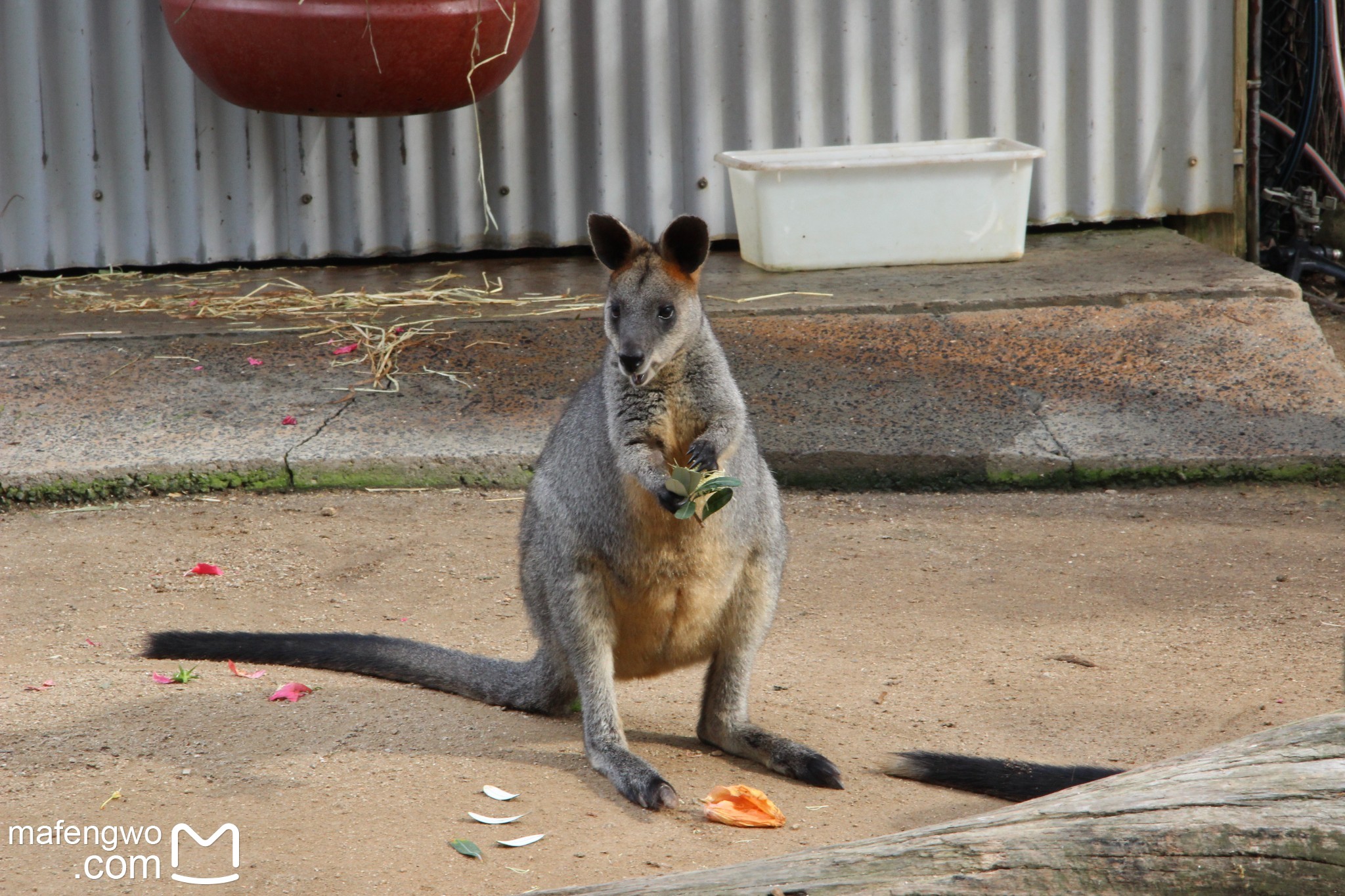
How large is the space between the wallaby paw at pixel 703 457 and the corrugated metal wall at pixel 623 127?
4.24m

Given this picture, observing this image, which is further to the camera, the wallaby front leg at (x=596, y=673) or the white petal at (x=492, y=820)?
the wallaby front leg at (x=596, y=673)

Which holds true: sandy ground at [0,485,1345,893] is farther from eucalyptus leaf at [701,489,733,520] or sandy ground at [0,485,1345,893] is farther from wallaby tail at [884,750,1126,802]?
eucalyptus leaf at [701,489,733,520]

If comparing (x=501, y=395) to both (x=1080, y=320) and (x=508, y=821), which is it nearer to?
(x=1080, y=320)

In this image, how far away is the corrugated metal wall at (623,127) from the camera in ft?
23.1

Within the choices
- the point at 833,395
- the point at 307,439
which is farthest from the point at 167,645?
the point at 833,395

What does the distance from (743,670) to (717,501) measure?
20.3 inches

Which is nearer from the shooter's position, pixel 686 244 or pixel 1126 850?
pixel 1126 850

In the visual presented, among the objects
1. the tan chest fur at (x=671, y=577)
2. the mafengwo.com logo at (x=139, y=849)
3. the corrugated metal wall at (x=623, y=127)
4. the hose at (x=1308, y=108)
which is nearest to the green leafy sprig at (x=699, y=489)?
the tan chest fur at (x=671, y=577)

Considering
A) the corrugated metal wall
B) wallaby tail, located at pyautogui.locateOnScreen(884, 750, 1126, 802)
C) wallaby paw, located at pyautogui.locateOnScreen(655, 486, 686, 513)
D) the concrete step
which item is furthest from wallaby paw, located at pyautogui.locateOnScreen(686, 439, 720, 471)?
the corrugated metal wall

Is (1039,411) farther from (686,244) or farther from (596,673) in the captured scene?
(596,673)

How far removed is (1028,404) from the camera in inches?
213

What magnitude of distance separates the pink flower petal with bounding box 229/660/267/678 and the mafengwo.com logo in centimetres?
91

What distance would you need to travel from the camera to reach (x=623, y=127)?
7176 mm

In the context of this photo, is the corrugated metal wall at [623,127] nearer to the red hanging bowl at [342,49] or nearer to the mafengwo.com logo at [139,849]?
the red hanging bowl at [342,49]
